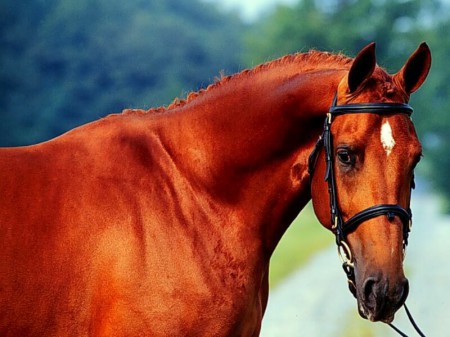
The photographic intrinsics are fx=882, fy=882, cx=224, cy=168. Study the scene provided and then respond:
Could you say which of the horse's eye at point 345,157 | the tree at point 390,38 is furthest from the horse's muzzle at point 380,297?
the tree at point 390,38

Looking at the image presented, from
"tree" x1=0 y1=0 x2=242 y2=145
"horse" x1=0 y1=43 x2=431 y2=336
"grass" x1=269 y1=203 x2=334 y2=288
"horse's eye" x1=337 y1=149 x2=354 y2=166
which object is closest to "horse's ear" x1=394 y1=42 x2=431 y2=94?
"horse" x1=0 y1=43 x2=431 y2=336

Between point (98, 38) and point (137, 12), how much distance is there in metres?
14.5

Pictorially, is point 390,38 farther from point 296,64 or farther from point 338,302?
point 296,64

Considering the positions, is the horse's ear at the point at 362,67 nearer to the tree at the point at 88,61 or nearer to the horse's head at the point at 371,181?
the horse's head at the point at 371,181

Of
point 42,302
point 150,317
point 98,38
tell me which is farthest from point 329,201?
point 98,38

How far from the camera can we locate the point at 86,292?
13.3 ft

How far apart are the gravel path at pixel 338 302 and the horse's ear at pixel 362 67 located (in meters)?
6.37

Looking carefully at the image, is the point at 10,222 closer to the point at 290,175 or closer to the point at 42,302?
the point at 42,302

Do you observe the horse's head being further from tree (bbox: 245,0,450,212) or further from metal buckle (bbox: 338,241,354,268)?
tree (bbox: 245,0,450,212)

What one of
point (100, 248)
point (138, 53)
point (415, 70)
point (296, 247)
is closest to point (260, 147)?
point (415, 70)

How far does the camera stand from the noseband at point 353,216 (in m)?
3.89

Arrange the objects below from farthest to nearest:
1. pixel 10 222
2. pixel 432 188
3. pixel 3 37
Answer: pixel 3 37
pixel 432 188
pixel 10 222

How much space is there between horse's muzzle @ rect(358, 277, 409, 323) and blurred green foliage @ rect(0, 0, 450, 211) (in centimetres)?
4459

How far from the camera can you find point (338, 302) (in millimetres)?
13016
